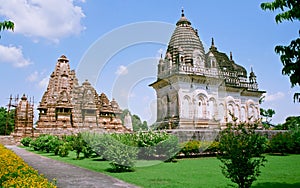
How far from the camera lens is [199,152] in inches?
709

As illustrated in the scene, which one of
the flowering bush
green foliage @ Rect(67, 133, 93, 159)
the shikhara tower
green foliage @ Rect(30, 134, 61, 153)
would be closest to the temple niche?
green foliage @ Rect(30, 134, 61, 153)

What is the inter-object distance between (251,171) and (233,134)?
111 cm

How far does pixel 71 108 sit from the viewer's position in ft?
121

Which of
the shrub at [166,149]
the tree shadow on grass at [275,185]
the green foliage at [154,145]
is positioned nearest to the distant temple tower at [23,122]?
the green foliage at [154,145]

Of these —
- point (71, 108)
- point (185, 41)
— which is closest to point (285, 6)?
point (185, 41)

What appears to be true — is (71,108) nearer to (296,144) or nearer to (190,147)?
(190,147)

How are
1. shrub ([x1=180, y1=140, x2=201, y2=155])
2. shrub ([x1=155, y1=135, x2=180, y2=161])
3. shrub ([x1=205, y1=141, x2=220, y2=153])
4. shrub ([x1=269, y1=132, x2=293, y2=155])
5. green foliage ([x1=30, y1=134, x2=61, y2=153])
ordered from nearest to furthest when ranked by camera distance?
1. shrub ([x1=155, y1=135, x2=180, y2=161])
2. shrub ([x1=180, y1=140, x2=201, y2=155])
3. shrub ([x1=205, y1=141, x2=220, y2=153])
4. shrub ([x1=269, y1=132, x2=293, y2=155])
5. green foliage ([x1=30, y1=134, x2=61, y2=153])

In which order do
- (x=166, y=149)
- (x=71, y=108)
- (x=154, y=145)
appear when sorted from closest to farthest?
(x=154, y=145)
(x=166, y=149)
(x=71, y=108)

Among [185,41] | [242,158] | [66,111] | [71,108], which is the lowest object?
[242,158]

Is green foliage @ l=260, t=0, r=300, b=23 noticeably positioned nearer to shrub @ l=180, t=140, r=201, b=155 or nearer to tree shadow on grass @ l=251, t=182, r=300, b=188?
tree shadow on grass @ l=251, t=182, r=300, b=188

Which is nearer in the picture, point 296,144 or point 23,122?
point 296,144

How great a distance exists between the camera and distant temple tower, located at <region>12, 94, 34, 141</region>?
3636 centimetres

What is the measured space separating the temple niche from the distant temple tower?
1673mm

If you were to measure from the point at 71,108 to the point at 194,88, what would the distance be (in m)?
19.7
